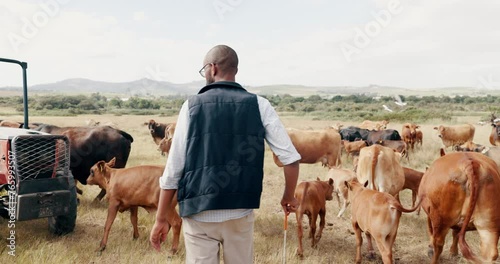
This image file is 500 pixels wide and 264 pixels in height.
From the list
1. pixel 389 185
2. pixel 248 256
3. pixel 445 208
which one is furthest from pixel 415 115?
pixel 248 256

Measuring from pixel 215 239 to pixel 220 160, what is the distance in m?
0.58

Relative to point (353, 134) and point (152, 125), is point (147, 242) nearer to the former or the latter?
point (152, 125)

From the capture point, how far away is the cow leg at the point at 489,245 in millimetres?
4621

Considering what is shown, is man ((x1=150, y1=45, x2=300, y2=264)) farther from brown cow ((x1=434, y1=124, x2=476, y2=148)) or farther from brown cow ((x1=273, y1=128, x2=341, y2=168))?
brown cow ((x1=434, y1=124, x2=476, y2=148))

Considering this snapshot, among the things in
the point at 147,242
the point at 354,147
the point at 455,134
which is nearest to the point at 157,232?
the point at 147,242

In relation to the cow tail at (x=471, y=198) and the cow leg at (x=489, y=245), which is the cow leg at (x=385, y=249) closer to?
the cow tail at (x=471, y=198)

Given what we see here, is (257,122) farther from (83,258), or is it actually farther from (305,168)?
(305,168)

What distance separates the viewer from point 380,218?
547 cm

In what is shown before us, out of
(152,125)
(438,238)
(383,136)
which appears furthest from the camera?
(152,125)

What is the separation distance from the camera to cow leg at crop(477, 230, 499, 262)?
4.62 m

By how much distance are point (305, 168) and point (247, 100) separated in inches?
465

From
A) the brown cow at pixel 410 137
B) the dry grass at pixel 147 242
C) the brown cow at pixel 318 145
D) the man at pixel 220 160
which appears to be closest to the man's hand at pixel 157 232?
the man at pixel 220 160

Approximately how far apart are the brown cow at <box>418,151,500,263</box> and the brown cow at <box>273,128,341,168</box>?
28.6 ft

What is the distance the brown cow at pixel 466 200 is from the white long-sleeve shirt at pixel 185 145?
108 inches
